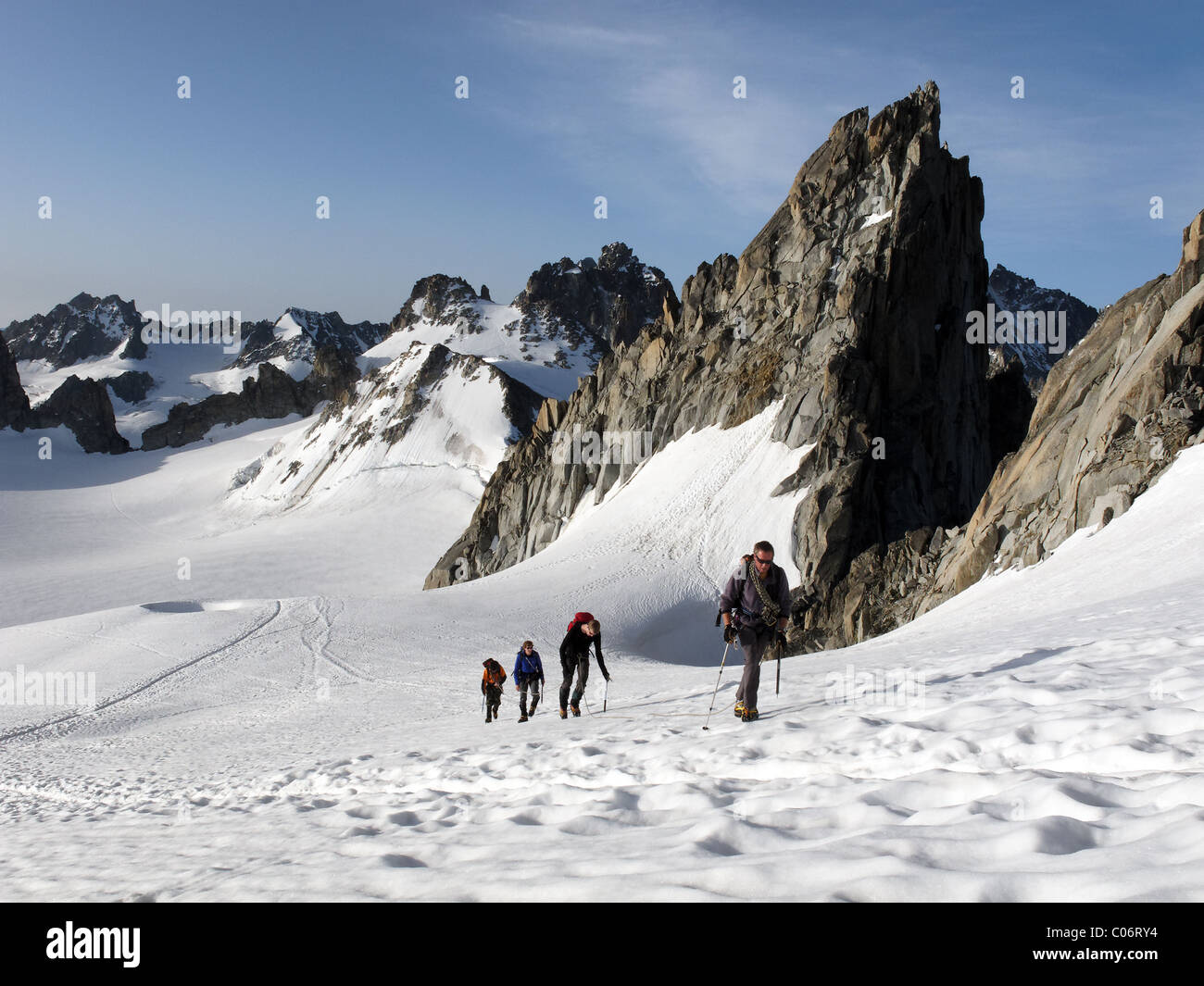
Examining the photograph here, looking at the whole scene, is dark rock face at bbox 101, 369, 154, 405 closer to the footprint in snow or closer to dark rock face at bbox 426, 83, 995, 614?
dark rock face at bbox 426, 83, 995, 614

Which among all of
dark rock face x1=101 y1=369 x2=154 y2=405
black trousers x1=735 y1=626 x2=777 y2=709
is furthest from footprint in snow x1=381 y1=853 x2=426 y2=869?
dark rock face x1=101 y1=369 x2=154 y2=405

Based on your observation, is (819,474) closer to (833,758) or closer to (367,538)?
(833,758)

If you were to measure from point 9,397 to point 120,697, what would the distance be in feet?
407

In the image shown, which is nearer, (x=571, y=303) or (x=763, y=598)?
(x=763, y=598)

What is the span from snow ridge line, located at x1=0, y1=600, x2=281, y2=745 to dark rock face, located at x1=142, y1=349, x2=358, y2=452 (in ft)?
349

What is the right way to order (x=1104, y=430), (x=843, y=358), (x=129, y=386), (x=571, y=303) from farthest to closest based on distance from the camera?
(x=129, y=386) → (x=571, y=303) → (x=843, y=358) → (x=1104, y=430)

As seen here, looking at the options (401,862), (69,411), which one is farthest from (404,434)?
(401,862)

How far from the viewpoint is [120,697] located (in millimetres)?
23641

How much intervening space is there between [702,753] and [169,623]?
29.4 metres

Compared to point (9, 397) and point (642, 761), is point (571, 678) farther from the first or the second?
point (9, 397)

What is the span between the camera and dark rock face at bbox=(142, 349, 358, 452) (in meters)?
129

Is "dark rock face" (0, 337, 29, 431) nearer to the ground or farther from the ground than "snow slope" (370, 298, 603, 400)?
nearer to the ground

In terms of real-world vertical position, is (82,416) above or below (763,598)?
above

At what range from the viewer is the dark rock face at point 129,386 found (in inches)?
7087
